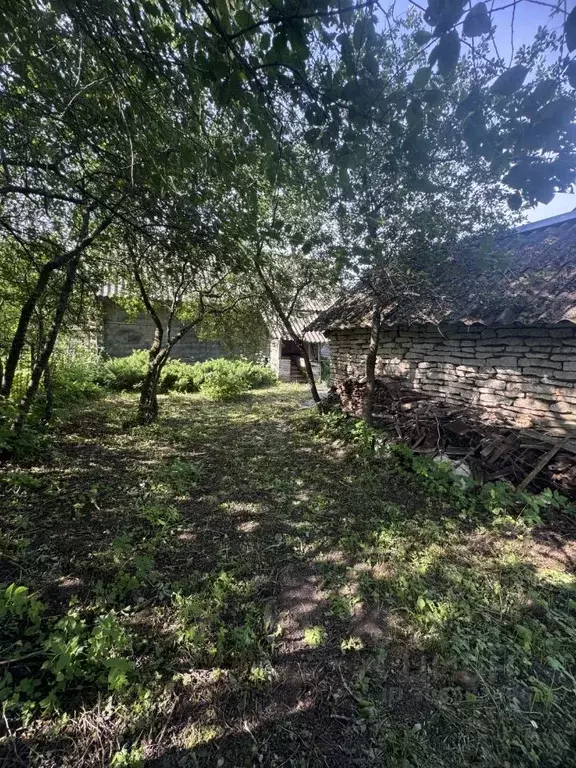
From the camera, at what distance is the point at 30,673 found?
1763mm

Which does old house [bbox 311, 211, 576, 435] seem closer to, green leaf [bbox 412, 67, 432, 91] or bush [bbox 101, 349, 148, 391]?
green leaf [bbox 412, 67, 432, 91]

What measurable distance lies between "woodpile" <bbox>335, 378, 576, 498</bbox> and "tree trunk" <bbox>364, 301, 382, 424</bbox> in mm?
241

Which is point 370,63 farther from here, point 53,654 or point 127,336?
point 127,336

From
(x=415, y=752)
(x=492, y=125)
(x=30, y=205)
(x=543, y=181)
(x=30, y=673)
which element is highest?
(x=30, y=205)

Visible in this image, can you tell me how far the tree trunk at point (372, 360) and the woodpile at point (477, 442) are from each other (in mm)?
241

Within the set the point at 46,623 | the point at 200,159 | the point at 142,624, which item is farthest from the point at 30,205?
the point at 142,624

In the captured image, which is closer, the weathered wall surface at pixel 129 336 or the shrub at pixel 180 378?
the shrub at pixel 180 378

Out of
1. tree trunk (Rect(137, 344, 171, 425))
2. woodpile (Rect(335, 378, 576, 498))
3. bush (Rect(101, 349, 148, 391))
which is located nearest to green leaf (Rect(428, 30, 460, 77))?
woodpile (Rect(335, 378, 576, 498))

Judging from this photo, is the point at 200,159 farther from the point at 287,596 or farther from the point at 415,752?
the point at 415,752

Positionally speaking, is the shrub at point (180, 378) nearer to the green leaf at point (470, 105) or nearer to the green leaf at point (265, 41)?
the green leaf at point (265, 41)

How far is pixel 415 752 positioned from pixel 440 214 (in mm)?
5141

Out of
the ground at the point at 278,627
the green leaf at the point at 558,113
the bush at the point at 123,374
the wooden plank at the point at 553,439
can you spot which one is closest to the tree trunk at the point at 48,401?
the ground at the point at 278,627

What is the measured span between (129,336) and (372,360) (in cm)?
1057

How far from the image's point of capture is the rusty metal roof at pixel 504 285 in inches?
164
